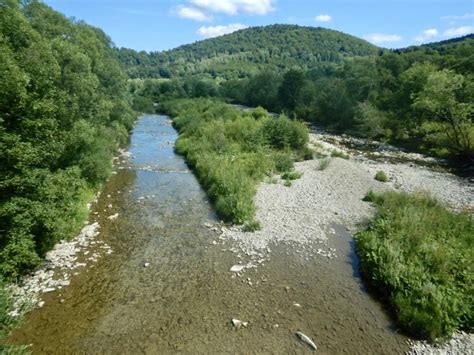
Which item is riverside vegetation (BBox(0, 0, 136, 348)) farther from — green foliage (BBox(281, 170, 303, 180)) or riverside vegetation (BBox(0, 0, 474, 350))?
green foliage (BBox(281, 170, 303, 180))

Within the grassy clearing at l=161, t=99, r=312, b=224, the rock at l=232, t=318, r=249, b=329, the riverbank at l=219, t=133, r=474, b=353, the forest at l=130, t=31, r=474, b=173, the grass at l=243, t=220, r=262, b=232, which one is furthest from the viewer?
the forest at l=130, t=31, r=474, b=173

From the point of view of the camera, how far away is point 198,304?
1120 centimetres

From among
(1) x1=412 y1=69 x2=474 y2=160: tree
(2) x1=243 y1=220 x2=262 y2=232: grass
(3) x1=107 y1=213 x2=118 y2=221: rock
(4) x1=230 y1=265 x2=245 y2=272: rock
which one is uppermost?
(1) x1=412 y1=69 x2=474 y2=160: tree

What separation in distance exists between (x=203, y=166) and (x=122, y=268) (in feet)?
46.7

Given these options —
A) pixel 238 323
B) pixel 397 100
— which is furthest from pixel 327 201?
pixel 397 100

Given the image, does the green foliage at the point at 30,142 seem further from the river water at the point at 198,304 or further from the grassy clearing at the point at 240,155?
the grassy clearing at the point at 240,155

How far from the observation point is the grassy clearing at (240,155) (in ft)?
62.7

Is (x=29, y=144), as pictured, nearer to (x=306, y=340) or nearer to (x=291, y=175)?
(x=306, y=340)

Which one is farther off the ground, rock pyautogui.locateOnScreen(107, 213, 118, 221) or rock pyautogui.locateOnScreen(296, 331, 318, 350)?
rock pyautogui.locateOnScreen(296, 331, 318, 350)

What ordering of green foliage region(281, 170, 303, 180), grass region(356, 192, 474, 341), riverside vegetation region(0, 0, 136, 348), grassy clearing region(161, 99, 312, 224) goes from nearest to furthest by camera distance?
grass region(356, 192, 474, 341)
riverside vegetation region(0, 0, 136, 348)
grassy clearing region(161, 99, 312, 224)
green foliage region(281, 170, 303, 180)

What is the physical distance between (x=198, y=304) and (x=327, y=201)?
12.0 metres

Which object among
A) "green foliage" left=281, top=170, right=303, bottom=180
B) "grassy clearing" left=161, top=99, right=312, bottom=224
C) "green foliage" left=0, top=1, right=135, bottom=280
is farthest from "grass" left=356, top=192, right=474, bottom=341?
"green foliage" left=0, top=1, right=135, bottom=280

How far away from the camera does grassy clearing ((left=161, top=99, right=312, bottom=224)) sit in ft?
62.7

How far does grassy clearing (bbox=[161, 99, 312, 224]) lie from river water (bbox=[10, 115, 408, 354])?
301 centimetres
